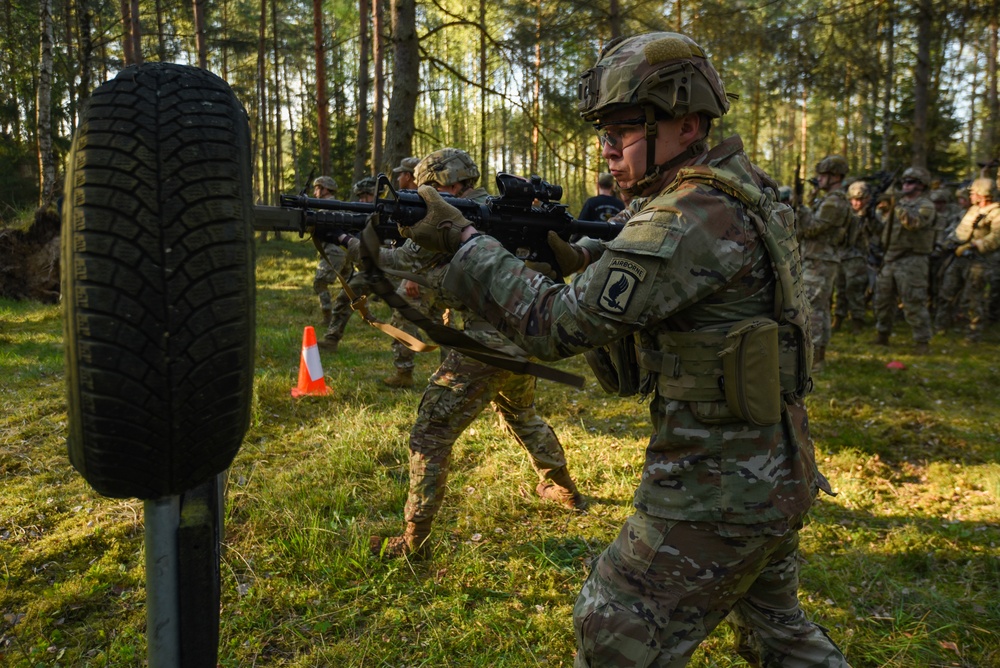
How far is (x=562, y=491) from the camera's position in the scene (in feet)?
15.1

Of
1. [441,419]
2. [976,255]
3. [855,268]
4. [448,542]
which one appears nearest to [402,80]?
[441,419]

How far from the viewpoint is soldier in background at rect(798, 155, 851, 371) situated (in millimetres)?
8578

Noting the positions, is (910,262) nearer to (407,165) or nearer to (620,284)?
(407,165)

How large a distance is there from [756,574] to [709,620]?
220 millimetres

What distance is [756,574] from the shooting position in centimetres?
208

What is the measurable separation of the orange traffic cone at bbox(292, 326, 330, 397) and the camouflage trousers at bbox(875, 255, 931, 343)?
8344mm

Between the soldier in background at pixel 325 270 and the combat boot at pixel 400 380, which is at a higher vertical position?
the soldier in background at pixel 325 270

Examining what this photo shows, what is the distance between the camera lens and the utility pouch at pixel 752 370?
75.1 inches

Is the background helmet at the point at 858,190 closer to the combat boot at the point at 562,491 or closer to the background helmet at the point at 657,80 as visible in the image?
the combat boot at the point at 562,491

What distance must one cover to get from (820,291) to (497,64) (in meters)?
13.9

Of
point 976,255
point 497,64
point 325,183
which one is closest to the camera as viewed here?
point 325,183

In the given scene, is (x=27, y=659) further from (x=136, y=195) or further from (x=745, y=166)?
(x=745, y=166)

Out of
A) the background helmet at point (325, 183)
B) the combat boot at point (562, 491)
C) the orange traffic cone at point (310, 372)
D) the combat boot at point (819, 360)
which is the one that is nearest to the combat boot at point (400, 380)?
the orange traffic cone at point (310, 372)

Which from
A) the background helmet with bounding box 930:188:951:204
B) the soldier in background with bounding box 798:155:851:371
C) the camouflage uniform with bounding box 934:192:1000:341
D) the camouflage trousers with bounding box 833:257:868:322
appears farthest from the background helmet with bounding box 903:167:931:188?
the background helmet with bounding box 930:188:951:204
